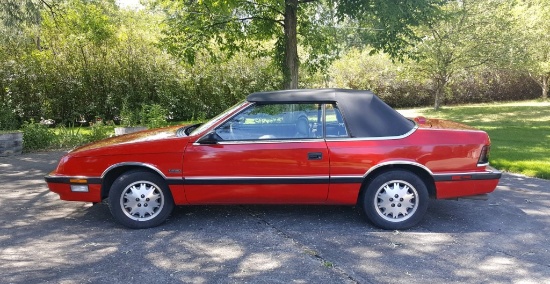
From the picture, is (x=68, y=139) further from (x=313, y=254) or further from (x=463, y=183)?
(x=463, y=183)

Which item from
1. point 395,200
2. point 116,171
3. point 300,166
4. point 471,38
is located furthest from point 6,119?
point 471,38

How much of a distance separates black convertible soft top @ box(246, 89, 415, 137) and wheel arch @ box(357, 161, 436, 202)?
322 mm

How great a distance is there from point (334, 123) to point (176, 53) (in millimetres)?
7771

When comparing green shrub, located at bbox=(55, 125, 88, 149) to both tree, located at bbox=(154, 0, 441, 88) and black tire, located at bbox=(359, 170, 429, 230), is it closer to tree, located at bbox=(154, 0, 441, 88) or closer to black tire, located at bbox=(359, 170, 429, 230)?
tree, located at bbox=(154, 0, 441, 88)

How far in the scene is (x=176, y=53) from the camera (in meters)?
11.1

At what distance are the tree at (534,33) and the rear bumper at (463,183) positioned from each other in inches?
588

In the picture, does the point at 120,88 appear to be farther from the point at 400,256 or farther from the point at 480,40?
the point at 480,40

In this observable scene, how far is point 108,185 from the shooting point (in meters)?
4.58

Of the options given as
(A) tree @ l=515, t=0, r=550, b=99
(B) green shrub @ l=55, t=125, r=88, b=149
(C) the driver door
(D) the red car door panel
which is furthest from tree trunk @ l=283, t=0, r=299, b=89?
(A) tree @ l=515, t=0, r=550, b=99

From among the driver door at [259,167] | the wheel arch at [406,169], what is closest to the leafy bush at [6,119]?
the driver door at [259,167]

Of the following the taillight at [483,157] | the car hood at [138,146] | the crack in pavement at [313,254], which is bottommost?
the crack in pavement at [313,254]

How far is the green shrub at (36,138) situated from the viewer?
32.0 ft

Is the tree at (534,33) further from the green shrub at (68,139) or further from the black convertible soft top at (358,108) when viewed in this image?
the green shrub at (68,139)

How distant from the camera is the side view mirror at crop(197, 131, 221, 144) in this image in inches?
173
